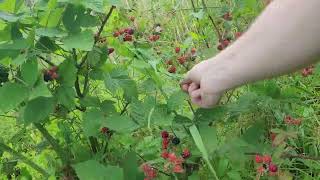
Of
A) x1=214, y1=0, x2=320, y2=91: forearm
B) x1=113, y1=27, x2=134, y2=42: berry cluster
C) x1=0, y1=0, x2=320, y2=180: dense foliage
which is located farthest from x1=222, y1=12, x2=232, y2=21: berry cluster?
x1=214, y1=0, x2=320, y2=91: forearm

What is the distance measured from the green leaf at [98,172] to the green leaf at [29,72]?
310mm

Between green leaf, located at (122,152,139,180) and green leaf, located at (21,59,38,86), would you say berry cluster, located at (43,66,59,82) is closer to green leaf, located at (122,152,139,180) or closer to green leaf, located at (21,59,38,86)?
green leaf, located at (21,59,38,86)

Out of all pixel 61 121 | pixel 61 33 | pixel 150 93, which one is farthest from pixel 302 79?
pixel 61 33

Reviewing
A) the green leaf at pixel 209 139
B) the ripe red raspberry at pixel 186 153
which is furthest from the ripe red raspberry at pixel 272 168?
the ripe red raspberry at pixel 186 153

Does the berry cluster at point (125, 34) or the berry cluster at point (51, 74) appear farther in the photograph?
the berry cluster at point (125, 34)

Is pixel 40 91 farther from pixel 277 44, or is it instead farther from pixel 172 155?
pixel 277 44

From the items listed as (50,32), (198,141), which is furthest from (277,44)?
(50,32)

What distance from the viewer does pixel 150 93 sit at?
161 cm

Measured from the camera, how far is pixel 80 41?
4.20 feet

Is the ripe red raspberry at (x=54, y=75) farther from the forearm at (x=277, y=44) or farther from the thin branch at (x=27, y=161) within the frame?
the forearm at (x=277, y=44)

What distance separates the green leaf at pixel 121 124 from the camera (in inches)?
55.5

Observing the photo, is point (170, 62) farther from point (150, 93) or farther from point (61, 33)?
point (61, 33)

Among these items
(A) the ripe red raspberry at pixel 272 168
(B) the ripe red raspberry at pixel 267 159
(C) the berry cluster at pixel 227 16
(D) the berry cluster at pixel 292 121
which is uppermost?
(C) the berry cluster at pixel 227 16

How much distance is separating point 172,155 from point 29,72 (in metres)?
0.41
